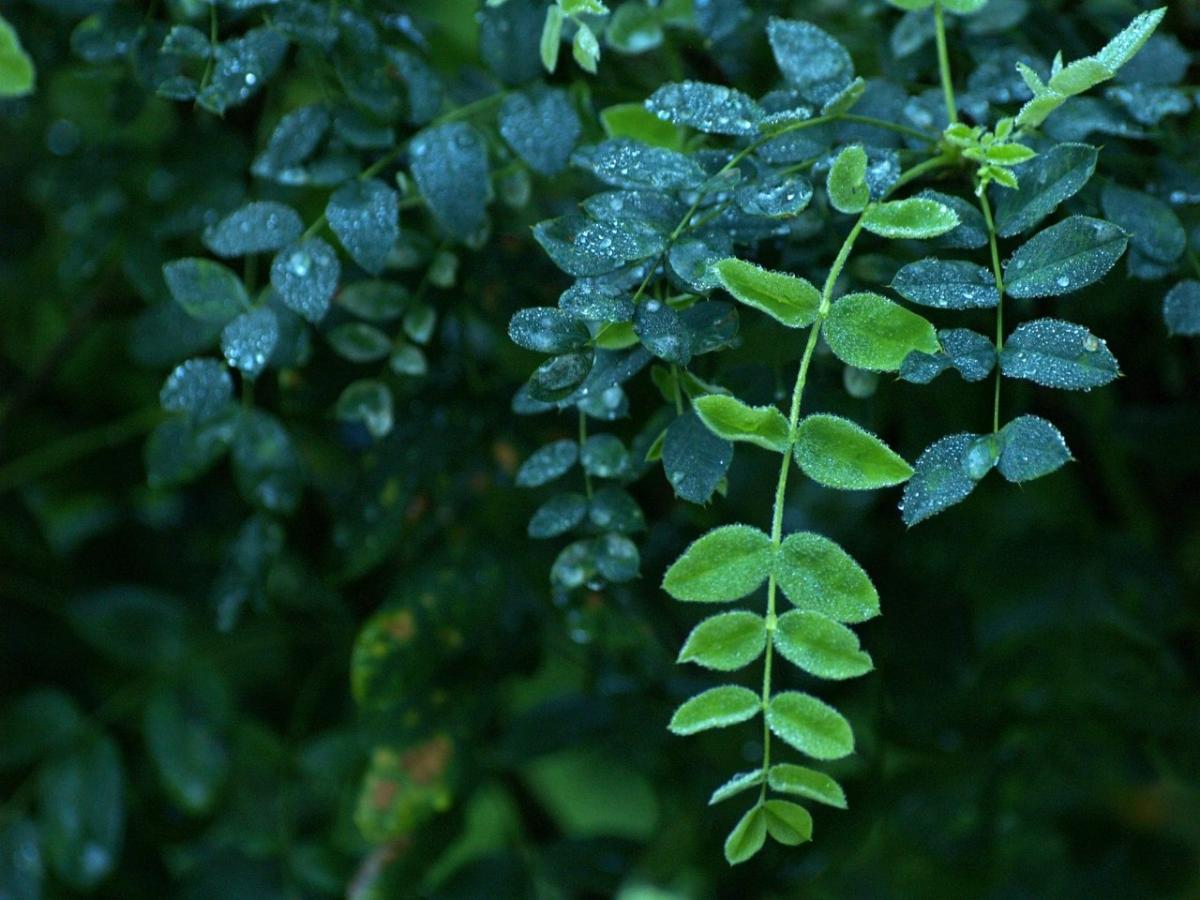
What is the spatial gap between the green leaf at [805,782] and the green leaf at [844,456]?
0.13m

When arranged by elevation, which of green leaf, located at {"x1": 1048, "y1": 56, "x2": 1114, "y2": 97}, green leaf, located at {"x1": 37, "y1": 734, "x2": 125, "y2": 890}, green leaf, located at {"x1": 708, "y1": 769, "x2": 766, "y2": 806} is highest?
green leaf, located at {"x1": 1048, "y1": 56, "x2": 1114, "y2": 97}

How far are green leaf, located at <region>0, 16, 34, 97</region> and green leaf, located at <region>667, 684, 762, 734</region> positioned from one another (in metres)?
0.42

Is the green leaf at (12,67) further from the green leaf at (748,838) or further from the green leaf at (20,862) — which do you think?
the green leaf at (20,862)

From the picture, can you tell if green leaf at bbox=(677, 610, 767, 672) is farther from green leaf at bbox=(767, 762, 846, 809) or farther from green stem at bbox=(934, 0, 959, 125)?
green stem at bbox=(934, 0, 959, 125)

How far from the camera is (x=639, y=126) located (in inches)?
28.4

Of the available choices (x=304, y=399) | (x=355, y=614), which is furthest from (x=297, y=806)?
(x=304, y=399)

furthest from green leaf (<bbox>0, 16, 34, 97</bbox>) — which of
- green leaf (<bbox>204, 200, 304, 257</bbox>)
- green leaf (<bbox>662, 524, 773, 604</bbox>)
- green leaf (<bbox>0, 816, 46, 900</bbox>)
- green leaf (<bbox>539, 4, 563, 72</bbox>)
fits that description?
green leaf (<bbox>0, 816, 46, 900</bbox>)

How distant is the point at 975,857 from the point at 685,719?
64 cm

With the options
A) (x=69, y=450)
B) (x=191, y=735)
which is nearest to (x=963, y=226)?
(x=191, y=735)

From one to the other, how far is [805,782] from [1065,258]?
0.91ft

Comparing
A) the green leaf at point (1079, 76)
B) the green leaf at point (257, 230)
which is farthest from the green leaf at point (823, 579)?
the green leaf at point (257, 230)

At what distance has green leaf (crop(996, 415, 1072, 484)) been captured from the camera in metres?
0.53

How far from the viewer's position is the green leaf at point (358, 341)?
2.67 ft

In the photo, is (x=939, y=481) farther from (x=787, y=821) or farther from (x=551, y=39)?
(x=551, y=39)
